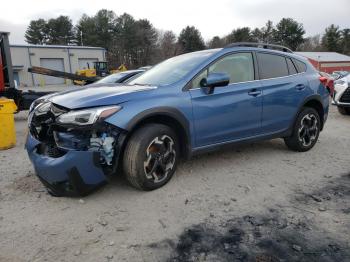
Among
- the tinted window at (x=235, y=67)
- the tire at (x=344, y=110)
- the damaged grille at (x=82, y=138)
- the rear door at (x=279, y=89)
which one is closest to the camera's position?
the damaged grille at (x=82, y=138)

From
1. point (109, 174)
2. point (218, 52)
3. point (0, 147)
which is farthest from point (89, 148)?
point (0, 147)

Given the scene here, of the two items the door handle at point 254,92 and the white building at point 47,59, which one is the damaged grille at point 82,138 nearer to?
the door handle at point 254,92

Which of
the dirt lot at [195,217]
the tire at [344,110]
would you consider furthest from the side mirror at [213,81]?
the tire at [344,110]

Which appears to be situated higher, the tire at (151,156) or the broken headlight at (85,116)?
the broken headlight at (85,116)

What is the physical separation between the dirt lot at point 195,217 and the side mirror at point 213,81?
1.15 m

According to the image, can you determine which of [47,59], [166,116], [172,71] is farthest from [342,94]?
[47,59]

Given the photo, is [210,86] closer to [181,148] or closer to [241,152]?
[181,148]

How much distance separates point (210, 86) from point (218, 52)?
2.04ft

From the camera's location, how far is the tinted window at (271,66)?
16.4 ft

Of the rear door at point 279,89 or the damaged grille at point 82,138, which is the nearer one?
the damaged grille at point 82,138

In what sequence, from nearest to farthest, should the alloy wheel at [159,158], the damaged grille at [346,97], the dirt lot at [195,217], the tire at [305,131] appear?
1. the dirt lot at [195,217]
2. the alloy wheel at [159,158]
3. the tire at [305,131]
4. the damaged grille at [346,97]


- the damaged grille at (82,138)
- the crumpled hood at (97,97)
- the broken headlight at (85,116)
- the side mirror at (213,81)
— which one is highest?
the side mirror at (213,81)

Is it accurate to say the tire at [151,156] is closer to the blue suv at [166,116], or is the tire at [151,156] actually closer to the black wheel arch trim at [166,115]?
the blue suv at [166,116]

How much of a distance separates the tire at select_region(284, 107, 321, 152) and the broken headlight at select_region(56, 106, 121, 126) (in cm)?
323
